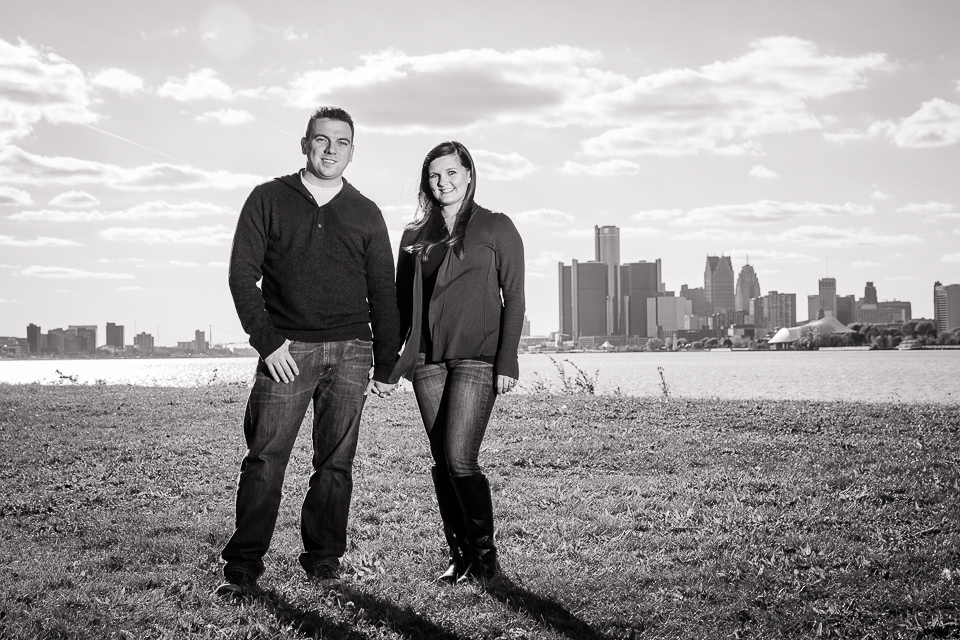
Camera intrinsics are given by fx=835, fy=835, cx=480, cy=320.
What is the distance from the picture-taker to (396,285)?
183 inches

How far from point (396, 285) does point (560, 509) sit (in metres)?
2.74

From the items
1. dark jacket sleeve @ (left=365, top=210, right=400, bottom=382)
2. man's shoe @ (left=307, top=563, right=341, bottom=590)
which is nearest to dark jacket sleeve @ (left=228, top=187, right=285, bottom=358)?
dark jacket sleeve @ (left=365, top=210, right=400, bottom=382)

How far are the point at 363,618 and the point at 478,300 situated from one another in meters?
1.69

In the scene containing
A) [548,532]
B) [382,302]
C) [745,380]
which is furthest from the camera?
[745,380]

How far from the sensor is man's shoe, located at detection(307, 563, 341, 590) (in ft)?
14.9

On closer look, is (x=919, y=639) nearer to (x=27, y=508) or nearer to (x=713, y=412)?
(x=27, y=508)

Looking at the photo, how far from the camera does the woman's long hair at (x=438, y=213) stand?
4410 mm

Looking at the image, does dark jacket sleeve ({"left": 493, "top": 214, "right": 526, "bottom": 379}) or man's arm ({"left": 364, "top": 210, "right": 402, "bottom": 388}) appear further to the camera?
man's arm ({"left": 364, "top": 210, "right": 402, "bottom": 388})

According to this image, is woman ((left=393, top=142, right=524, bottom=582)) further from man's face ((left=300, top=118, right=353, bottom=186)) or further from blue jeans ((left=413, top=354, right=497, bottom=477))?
man's face ((left=300, top=118, right=353, bottom=186))

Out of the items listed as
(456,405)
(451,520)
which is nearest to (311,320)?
(456,405)

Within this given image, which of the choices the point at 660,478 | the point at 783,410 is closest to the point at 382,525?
the point at 660,478

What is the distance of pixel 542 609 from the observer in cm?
432

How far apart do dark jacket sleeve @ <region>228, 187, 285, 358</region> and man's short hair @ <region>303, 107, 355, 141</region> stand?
506 millimetres

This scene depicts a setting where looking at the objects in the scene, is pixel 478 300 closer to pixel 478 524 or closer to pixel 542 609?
pixel 478 524
